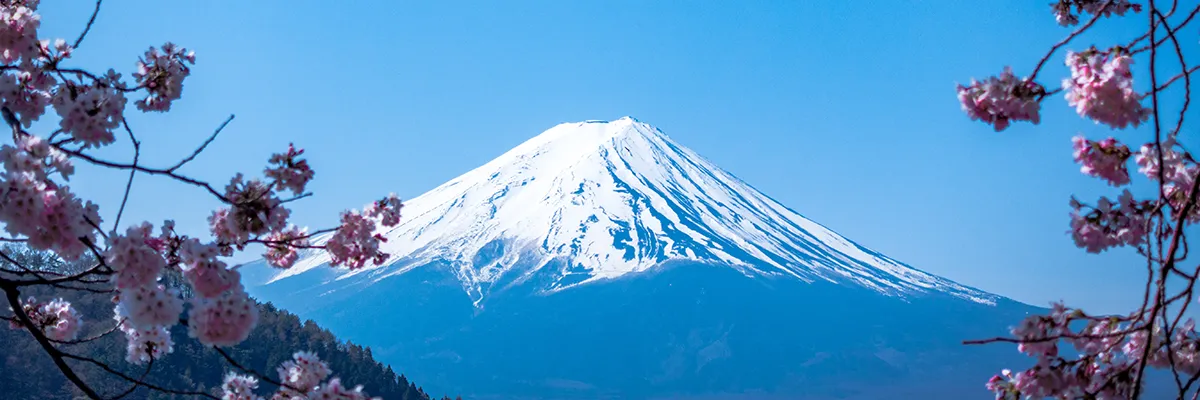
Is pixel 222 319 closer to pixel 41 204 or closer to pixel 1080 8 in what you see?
pixel 41 204

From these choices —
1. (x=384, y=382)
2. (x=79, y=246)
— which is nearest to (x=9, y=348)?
(x=384, y=382)

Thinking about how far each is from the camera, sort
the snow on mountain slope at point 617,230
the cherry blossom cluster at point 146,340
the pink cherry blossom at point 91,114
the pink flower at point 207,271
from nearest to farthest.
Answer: the pink flower at point 207,271
the pink cherry blossom at point 91,114
the cherry blossom cluster at point 146,340
the snow on mountain slope at point 617,230

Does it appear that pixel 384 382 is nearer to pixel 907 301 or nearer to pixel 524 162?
pixel 907 301

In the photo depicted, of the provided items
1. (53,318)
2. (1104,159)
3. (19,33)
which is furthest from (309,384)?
(1104,159)

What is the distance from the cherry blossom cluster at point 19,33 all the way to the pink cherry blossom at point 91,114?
19.9 inches

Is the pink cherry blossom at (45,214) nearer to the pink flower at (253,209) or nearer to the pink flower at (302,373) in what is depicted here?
the pink flower at (253,209)

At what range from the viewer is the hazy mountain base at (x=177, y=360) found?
1274 cm

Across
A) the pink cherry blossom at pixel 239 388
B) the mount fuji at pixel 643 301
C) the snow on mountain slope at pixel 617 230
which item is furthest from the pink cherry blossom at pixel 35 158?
the snow on mountain slope at pixel 617 230

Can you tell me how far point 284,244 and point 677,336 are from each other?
267ft

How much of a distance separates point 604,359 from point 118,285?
81.0m

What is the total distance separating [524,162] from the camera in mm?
101938

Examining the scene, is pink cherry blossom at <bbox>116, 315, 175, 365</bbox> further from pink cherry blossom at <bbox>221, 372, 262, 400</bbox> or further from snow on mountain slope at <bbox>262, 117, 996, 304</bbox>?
snow on mountain slope at <bbox>262, 117, 996, 304</bbox>

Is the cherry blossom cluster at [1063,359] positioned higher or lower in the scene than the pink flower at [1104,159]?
lower

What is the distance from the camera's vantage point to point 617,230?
90375 millimetres
